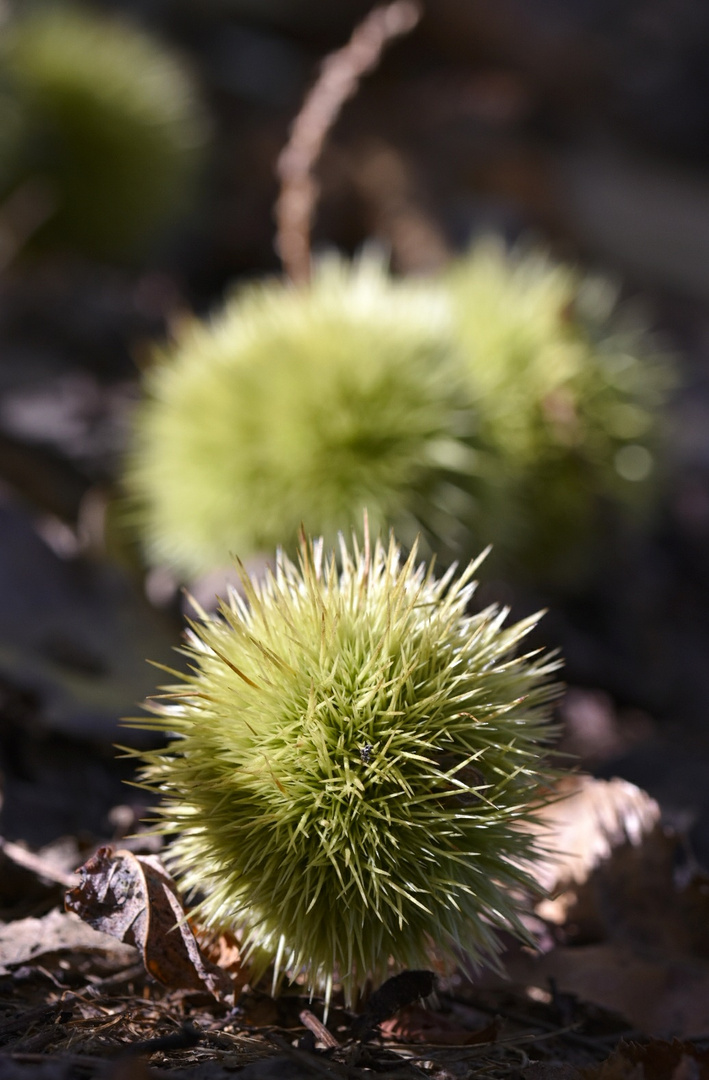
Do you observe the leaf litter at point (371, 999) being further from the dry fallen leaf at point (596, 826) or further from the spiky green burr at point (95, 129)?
the spiky green burr at point (95, 129)

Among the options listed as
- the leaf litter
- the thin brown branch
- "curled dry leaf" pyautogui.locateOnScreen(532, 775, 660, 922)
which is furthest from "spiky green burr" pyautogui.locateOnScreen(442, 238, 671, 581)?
the leaf litter

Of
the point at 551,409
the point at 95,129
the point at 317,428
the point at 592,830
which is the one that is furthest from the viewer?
the point at 95,129

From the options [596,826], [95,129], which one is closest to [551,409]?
[596,826]

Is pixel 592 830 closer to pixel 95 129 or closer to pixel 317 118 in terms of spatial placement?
pixel 317 118

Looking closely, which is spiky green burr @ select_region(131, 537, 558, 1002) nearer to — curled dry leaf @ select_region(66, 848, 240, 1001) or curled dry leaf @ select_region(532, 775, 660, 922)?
curled dry leaf @ select_region(66, 848, 240, 1001)

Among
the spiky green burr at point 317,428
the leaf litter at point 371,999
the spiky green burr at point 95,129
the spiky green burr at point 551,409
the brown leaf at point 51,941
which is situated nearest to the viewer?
the leaf litter at point 371,999

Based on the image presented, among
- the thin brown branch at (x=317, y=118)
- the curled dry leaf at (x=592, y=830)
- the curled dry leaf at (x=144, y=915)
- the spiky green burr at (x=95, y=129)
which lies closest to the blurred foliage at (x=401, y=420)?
the thin brown branch at (x=317, y=118)

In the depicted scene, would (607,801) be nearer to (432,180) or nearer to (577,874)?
(577,874)
